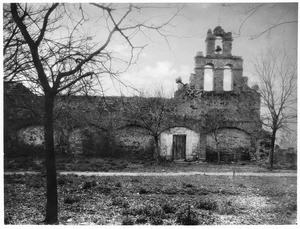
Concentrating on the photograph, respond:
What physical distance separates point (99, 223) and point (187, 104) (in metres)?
12.2

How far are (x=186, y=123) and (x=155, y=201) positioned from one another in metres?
10.1

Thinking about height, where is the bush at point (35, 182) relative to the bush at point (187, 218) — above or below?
below

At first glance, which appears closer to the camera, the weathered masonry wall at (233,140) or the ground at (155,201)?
the ground at (155,201)

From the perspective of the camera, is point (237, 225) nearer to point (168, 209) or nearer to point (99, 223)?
point (168, 209)

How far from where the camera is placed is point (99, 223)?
4.94 meters

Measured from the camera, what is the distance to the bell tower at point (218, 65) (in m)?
16.7

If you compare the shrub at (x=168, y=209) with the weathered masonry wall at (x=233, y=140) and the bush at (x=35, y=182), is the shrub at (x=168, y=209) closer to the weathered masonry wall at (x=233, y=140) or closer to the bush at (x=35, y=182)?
the bush at (x=35, y=182)

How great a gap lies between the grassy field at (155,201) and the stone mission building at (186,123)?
658cm

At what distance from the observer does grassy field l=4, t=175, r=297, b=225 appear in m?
5.17

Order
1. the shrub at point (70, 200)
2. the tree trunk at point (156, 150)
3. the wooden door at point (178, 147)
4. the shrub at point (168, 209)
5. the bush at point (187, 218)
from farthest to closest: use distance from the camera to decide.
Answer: the wooden door at point (178, 147) → the tree trunk at point (156, 150) → the shrub at point (70, 200) → the shrub at point (168, 209) → the bush at point (187, 218)

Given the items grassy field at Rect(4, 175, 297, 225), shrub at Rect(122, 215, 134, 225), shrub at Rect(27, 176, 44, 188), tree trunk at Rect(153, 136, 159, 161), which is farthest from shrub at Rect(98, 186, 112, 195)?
tree trunk at Rect(153, 136, 159, 161)

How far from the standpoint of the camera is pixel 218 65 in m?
16.8

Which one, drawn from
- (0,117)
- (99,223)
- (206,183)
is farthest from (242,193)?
(0,117)

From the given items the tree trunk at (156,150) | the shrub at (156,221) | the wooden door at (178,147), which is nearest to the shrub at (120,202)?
the shrub at (156,221)
